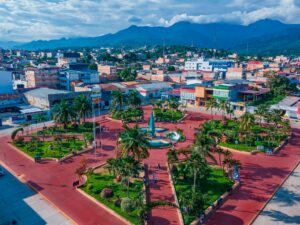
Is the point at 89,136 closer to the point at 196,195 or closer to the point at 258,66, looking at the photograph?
the point at 196,195

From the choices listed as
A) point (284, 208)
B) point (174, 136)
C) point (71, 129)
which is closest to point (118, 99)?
point (71, 129)

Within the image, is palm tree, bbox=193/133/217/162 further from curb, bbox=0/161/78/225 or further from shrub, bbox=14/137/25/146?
shrub, bbox=14/137/25/146

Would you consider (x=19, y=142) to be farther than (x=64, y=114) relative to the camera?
No

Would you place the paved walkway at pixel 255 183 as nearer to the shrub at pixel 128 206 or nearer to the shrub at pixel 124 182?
the shrub at pixel 128 206

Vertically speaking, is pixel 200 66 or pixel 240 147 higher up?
pixel 200 66

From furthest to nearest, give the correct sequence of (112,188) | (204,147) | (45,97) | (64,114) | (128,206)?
(45,97)
(64,114)
(204,147)
(112,188)
(128,206)

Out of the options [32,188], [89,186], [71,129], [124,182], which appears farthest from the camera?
[71,129]

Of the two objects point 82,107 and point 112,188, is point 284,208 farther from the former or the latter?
point 82,107

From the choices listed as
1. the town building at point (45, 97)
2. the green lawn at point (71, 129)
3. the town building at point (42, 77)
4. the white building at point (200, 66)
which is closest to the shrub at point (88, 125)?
the green lawn at point (71, 129)
